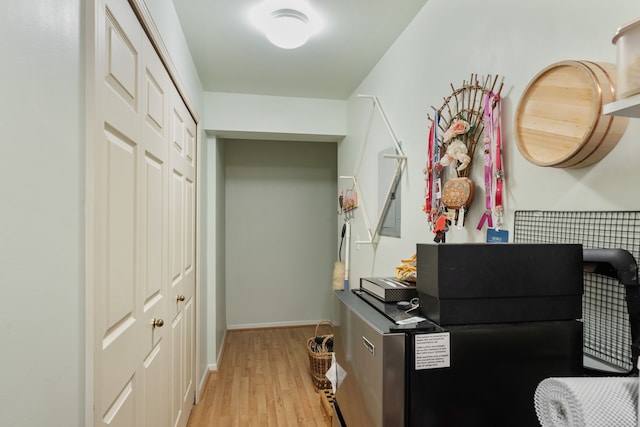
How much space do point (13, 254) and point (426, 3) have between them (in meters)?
1.97

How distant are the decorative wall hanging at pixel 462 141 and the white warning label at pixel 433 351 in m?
0.67

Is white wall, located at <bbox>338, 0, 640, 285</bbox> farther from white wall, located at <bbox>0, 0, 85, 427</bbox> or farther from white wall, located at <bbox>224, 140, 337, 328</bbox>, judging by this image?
white wall, located at <bbox>224, 140, 337, 328</bbox>

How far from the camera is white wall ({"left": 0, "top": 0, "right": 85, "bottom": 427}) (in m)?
0.54

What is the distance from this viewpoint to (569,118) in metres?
0.88

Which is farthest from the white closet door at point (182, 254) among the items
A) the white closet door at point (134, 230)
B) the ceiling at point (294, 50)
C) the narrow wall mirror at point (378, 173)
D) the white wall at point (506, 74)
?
the white wall at point (506, 74)

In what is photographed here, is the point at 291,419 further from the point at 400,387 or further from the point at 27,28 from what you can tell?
the point at 27,28

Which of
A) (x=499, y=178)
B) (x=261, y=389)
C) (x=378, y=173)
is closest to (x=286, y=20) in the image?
(x=378, y=173)

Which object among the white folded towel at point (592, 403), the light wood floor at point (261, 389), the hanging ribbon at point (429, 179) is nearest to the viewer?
the white folded towel at point (592, 403)

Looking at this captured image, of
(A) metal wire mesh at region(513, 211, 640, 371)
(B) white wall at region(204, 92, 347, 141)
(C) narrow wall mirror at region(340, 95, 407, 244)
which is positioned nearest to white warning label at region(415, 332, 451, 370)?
(A) metal wire mesh at region(513, 211, 640, 371)

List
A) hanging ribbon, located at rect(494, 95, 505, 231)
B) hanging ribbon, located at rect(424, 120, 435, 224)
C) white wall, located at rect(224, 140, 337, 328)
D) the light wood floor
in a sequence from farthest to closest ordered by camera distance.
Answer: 1. white wall, located at rect(224, 140, 337, 328)
2. the light wood floor
3. hanging ribbon, located at rect(424, 120, 435, 224)
4. hanging ribbon, located at rect(494, 95, 505, 231)

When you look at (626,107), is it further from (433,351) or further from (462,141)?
(462,141)

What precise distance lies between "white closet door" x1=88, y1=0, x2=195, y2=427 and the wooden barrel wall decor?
1.19 m

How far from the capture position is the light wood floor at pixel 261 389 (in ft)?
7.69

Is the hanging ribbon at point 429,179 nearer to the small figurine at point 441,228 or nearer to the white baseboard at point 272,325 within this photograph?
the small figurine at point 441,228
